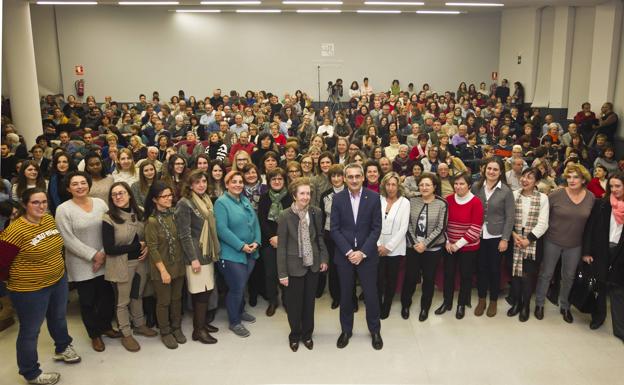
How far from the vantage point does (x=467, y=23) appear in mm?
16828

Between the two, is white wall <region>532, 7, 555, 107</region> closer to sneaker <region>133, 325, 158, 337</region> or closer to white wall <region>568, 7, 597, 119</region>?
white wall <region>568, 7, 597, 119</region>

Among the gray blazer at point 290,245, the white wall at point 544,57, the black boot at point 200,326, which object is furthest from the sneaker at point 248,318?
the white wall at point 544,57

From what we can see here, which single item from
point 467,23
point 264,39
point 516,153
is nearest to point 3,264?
point 516,153

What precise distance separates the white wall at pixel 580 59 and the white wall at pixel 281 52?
4.89 metres

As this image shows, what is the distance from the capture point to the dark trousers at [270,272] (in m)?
4.70

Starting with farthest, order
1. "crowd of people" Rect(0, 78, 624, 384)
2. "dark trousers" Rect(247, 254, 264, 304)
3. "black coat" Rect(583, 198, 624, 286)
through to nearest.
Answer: "dark trousers" Rect(247, 254, 264, 304) < "black coat" Rect(583, 198, 624, 286) < "crowd of people" Rect(0, 78, 624, 384)

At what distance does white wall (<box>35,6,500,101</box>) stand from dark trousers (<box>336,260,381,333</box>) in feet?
46.0

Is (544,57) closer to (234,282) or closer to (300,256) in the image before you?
(300,256)

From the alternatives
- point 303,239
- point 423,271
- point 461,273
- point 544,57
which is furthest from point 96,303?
point 544,57

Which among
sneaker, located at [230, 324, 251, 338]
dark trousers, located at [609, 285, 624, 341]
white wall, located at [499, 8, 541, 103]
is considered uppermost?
white wall, located at [499, 8, 541, 103]

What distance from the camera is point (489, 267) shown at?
15.1 feet

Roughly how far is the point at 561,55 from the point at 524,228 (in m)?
10.2

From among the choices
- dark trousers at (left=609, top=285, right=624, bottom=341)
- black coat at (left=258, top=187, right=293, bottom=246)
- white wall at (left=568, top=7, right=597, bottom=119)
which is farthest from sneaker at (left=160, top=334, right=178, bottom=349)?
white wall at (left=568, top=7, right=597, bottom=119)

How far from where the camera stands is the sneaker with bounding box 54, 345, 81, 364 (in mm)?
3785
